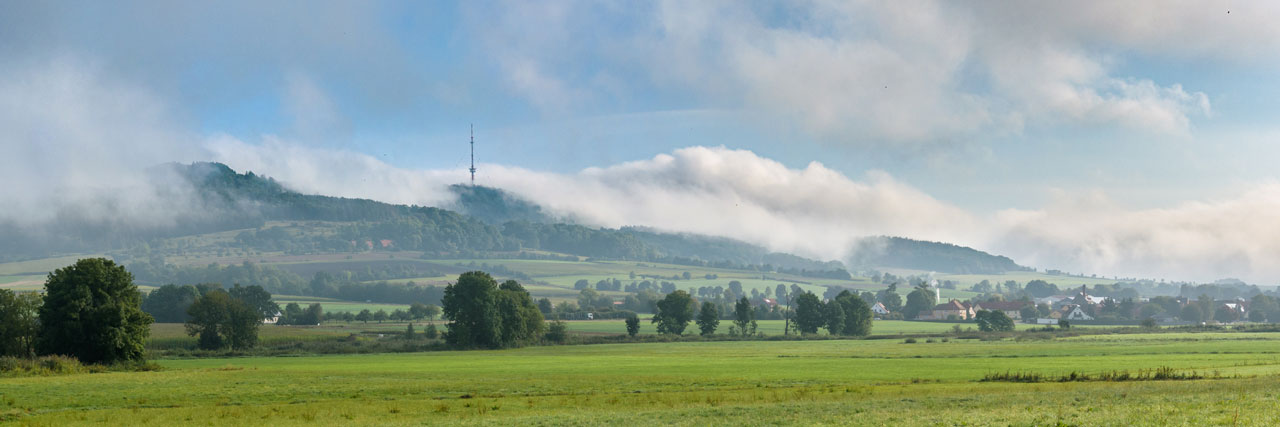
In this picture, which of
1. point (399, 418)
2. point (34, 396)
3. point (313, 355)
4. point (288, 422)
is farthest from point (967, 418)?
point (313, 355)

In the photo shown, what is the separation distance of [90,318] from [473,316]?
2211 inches

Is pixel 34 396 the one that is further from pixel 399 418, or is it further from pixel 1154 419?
pixel 1154 419

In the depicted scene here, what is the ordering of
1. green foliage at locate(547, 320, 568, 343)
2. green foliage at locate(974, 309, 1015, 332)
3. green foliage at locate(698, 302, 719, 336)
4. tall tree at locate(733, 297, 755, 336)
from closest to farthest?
green foliage at locate(547, 320, 568, 343) < green foliage at locate(698, 302, 719, 336) < tall tree at locate(733, 297, 755, 336) < green foliage at locate(974, 309, 1015, 332)

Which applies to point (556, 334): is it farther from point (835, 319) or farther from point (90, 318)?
point (90, 318)

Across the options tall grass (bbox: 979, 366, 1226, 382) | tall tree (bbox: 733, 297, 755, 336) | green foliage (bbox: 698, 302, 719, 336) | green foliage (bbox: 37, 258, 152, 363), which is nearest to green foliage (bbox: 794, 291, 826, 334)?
tall tree (bbox: 733, 297, 755, 336)

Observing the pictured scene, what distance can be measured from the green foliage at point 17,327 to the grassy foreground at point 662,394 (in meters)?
19.0

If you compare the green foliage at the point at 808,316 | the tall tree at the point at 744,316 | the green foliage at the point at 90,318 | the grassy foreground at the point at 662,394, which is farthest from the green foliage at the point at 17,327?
the green foliage at the point at 808,316

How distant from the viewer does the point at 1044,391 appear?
171 feet

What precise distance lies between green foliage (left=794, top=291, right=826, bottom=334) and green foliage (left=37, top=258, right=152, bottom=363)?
11687 centimetres

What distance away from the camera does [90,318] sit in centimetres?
8400

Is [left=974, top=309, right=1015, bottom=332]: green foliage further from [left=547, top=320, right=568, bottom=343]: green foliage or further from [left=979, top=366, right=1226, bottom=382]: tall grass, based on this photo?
[left=979, top=366, right=1226, bottom=382]: tall grass

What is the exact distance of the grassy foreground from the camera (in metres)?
38.7

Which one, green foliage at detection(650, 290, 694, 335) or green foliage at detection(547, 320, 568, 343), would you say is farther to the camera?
green foliage at detection(650, 290, 694, 335)

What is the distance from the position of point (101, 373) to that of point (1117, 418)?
74.8 meters
